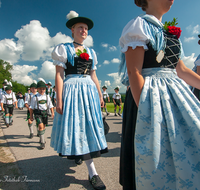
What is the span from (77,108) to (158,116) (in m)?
1.25

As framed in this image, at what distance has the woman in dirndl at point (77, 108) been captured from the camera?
1824mm

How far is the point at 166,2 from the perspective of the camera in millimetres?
1168

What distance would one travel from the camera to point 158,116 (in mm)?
919

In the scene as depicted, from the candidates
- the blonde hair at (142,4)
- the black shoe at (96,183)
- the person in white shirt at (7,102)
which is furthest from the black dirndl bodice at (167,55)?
the person in white shirt at (7,102)

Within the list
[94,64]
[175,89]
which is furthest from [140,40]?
[94,64]

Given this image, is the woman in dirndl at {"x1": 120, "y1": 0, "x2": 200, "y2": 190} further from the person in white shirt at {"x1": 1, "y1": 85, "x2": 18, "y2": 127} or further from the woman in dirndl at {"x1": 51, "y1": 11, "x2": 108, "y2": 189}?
the person in white shirt at {"x1": 1, "y1": 85, "x2": 18, "y2": 127}

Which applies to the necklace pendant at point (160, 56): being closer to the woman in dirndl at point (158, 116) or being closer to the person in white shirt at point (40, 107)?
the woman in dirndl at point (158, 116)

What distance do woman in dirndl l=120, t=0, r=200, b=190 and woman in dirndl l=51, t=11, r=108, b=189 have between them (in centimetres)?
79

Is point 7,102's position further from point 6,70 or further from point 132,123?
point 6,70

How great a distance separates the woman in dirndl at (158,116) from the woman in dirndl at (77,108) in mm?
786

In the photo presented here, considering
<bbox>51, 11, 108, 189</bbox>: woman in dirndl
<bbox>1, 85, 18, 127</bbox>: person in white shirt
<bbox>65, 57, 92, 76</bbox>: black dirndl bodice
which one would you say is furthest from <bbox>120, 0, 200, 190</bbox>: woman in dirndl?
<bbox>1, 85, 18, 127</bbox>: person in white shirt

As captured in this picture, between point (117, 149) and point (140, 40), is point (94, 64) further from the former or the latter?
point (117, 149)

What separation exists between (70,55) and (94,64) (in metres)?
0.55

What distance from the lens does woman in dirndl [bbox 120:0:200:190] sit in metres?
0.87
